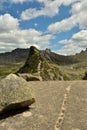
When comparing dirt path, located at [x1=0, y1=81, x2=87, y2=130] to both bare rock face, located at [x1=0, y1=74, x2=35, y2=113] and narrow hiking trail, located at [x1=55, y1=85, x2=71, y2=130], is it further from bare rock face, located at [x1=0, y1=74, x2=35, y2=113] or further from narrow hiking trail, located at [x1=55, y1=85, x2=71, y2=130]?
bare rock face, located at [x1=0, y1=74, x2=35, y2=113]

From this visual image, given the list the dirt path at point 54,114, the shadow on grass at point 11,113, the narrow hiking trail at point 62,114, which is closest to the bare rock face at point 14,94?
the shadow on grass at point 11,113

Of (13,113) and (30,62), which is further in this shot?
(30,62)

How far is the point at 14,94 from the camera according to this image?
727 inches

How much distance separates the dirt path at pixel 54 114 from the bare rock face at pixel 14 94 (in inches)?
27.8

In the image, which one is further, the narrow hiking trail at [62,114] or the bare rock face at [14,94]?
the bare rock face at [14,94]

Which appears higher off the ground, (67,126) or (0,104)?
(0,104)

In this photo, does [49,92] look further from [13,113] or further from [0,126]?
[0,126]

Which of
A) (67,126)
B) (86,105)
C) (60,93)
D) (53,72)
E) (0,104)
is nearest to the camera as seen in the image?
(67,126)

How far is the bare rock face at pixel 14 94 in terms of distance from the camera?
58.6 feet

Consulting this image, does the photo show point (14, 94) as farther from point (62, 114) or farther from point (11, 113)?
point (62, 114)

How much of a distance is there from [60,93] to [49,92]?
1.30 m

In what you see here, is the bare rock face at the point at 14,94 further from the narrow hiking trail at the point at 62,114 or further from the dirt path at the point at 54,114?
the narrow hiking trail at the point at 62,114

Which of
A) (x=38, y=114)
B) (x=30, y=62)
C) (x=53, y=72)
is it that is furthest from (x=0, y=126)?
(x=30, y=62)

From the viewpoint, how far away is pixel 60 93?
24.2 m
